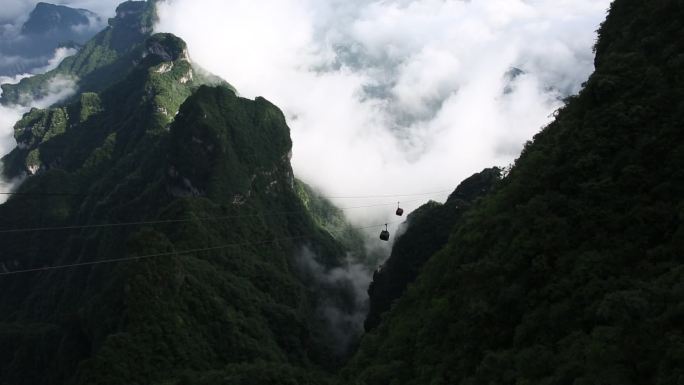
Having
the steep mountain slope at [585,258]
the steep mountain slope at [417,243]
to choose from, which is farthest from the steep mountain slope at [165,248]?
the steep mountain slope at [585,258]

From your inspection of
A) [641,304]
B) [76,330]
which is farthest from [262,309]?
[641,304]

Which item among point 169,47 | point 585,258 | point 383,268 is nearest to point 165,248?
point 383,268

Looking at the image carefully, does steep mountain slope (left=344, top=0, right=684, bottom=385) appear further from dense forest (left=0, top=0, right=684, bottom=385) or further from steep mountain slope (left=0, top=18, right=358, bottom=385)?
steep mountain slope (left=0, top=18, right=358, bottom=385)

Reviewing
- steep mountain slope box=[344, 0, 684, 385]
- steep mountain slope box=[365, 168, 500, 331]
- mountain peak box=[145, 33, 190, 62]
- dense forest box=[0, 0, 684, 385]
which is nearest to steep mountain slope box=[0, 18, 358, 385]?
dense forest box=[0, 0, 684, 385]

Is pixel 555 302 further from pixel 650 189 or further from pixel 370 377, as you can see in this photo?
pixel 370 377

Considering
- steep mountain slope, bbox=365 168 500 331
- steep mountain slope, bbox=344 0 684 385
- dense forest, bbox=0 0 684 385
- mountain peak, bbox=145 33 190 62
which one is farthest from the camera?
mountain peak, bbox=145 33 190 62
